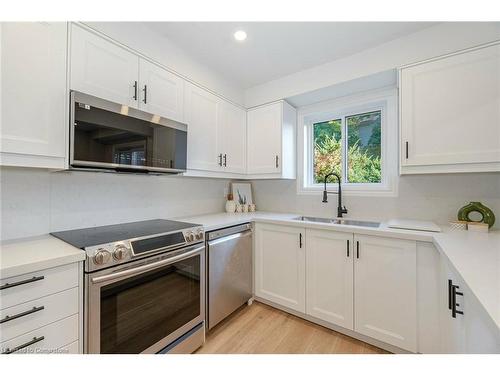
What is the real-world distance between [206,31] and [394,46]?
1.49 meters

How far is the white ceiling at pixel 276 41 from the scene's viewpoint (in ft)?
5.25

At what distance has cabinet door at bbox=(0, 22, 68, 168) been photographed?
40.8 inches

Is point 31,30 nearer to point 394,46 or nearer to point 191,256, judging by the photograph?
point 191,256

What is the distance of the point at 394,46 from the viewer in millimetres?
1732

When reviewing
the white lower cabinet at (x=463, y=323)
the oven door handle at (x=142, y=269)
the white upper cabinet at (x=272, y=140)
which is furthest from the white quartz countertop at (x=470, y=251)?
the white upper cabinet at (x=272, y=140)

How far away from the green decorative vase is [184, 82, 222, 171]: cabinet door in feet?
6.66

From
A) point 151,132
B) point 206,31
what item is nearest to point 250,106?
point 206,31

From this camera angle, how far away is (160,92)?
Result: 171 centimetres

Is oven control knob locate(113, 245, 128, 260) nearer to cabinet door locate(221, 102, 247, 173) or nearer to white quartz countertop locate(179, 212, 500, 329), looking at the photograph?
white quartz countertop locate(179, 212, 500, 329)

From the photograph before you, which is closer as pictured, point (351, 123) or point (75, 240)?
point (75, 240)

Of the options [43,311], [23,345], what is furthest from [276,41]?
[23,345]

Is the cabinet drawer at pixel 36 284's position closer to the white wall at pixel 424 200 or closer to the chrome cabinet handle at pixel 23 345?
the chrome cabinet handle at pixel 23 345
